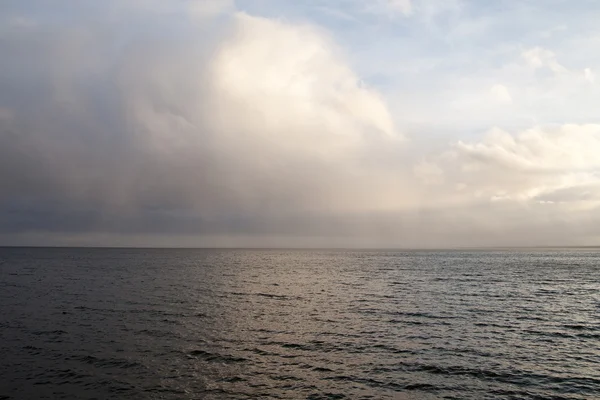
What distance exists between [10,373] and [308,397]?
63.4 ft

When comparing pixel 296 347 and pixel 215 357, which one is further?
pixel 296 347

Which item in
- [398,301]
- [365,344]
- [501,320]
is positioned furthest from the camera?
[398,301]

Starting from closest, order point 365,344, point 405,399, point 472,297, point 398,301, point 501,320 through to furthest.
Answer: point 405,399, point 365,344, point 501,320, point 398,301, point 472,297

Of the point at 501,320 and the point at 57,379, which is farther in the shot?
the point at 501,320

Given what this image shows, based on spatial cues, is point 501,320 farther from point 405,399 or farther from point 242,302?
point 242,302

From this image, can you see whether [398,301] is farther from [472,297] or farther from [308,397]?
[308,397]

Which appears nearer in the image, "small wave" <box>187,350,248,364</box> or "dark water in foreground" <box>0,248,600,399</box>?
"dark water in foreground" <box>0,248,600,399</box>

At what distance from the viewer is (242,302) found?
59469mm

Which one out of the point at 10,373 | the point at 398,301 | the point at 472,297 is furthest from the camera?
the point at 472,297

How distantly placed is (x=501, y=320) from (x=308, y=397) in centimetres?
3234

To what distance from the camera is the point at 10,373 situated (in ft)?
87.9

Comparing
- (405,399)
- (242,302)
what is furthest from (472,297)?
(405,399)

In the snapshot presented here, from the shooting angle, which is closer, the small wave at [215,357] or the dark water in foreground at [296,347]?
the dark water in foreground at [296,347]

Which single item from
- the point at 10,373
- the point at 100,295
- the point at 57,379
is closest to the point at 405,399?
the point at 57,379
